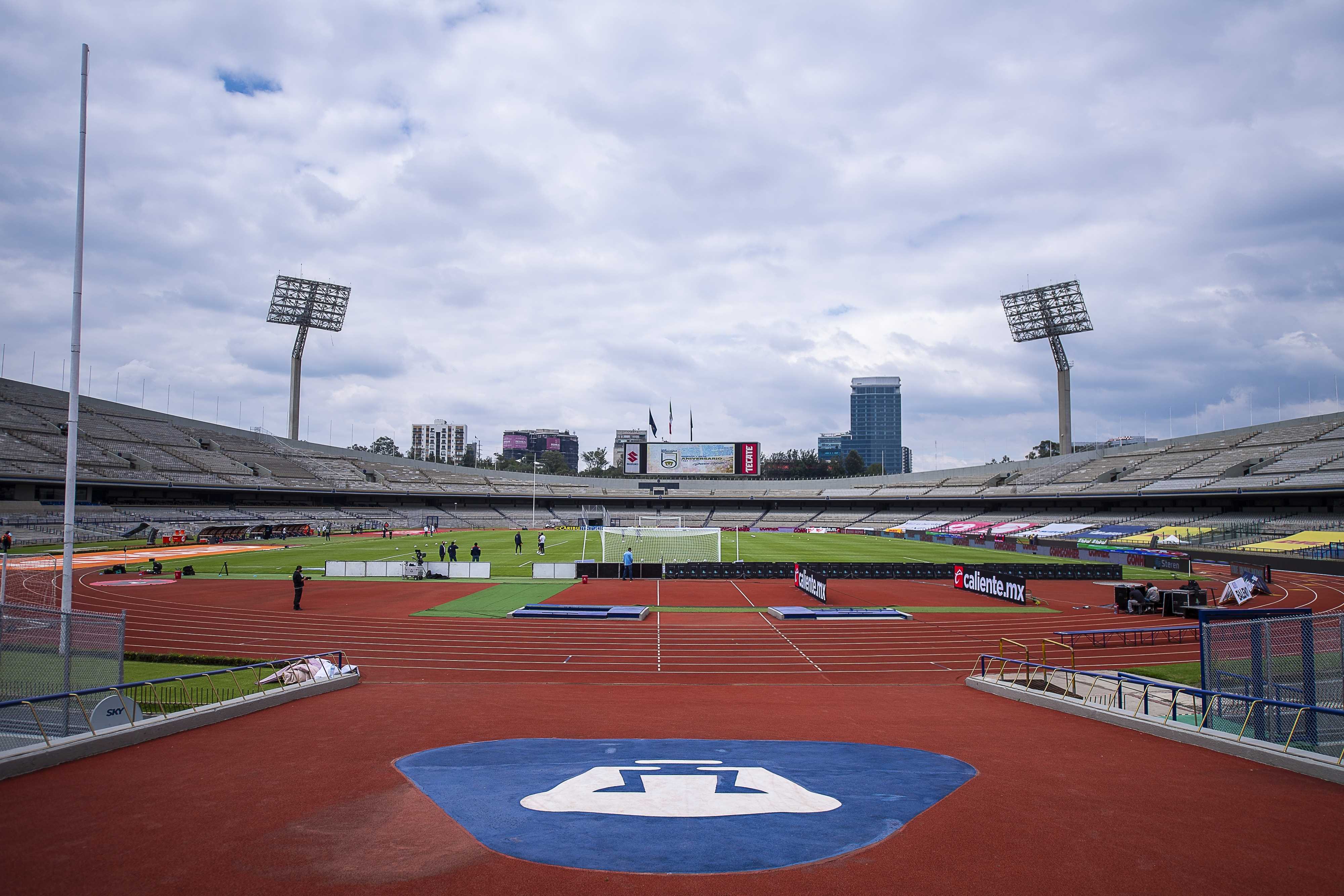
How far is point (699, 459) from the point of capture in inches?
3071

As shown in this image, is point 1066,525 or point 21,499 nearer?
point 21,499

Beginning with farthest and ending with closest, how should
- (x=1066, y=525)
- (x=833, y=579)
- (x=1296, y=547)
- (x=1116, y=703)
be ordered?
1. (x=1066, y=525)
2. (x=1296, y=547)
3. (x=833, y=579)
4. (x=1116, y=703)

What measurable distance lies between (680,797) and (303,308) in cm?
8847

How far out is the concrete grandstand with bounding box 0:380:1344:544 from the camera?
55719 mm

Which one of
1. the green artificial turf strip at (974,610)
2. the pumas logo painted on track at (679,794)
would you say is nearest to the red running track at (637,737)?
the pumas logo painted on track at (679,794)

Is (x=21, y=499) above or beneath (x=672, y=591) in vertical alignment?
above

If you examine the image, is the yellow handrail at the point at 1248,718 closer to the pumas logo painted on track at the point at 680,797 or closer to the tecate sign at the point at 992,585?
the pumas logo painted on track at the point at 680,797

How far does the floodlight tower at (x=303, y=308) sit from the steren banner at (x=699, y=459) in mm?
39841

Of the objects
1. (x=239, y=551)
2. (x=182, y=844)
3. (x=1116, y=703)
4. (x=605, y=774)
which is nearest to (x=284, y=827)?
(x=182, y=844)

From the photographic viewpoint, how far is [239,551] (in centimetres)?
4819

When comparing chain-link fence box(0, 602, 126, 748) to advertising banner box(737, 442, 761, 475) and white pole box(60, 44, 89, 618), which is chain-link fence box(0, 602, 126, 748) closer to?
white pole box(60, 44, 89, 618)

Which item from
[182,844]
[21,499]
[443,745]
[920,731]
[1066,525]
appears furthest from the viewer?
[1066,525]

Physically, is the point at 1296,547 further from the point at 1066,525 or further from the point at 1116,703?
the point at 1116,703

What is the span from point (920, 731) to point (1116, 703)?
469 cm
